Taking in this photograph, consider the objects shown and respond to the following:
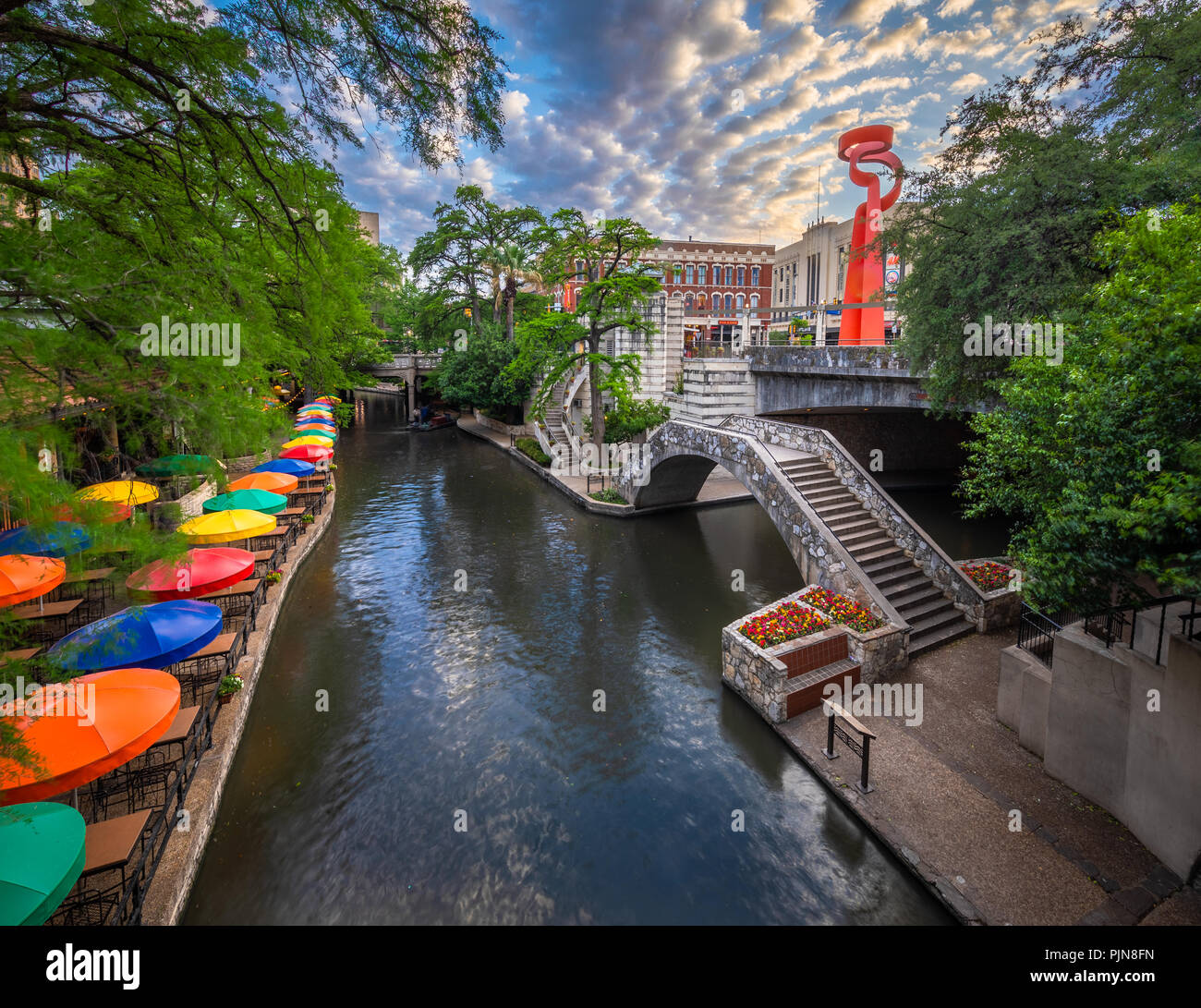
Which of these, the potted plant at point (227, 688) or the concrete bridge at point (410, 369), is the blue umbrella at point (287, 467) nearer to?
the potted plant at point (227, 688)

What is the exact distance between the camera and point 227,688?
10672 mm

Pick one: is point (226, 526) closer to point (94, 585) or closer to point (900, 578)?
point (94, 585)

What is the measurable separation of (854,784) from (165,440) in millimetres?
10490

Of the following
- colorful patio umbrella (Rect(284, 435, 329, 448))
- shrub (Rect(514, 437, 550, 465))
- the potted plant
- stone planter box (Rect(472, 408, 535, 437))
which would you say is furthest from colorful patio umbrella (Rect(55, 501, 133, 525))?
stone planter box (Rect(472, 408, 535, 437))

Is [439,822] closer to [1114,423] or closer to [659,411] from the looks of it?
[1114,423]

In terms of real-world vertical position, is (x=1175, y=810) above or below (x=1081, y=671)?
below

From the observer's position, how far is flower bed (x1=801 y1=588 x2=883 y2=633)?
39.3ft

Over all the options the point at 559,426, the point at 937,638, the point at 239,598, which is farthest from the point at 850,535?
the point at 559,426

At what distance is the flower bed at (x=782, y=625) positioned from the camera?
11.4 meters

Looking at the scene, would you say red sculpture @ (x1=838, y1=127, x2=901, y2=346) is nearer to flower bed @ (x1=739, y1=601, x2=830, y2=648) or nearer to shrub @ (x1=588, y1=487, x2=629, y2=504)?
shrub @ (x1=588, y1=487, x2=629, y2=504)

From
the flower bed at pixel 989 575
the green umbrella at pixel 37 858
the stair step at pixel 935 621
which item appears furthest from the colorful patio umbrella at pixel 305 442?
the flower bed at pixel 989 575

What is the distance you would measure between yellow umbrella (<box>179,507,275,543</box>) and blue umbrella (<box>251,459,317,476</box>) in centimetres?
587
